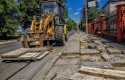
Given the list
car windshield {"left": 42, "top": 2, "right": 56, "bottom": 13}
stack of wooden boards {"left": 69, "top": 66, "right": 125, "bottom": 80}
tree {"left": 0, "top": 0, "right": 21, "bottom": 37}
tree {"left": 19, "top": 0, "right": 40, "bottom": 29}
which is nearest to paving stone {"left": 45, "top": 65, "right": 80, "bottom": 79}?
stack of wooden boards {"left": 69, "top": 66, "right": 125, "bottom": 80}

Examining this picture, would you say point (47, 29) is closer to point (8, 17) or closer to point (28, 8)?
point (8, 17)

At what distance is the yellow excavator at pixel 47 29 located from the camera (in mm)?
14867

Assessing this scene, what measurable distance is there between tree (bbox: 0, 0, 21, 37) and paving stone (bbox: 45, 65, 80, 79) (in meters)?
27.8

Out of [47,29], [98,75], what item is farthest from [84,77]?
[47,29]

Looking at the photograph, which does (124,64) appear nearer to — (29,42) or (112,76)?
(112,76)

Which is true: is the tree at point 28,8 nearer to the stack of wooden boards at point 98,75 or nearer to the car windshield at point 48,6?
the car windshield at point 48,6

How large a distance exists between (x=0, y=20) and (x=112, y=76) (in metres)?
32.8

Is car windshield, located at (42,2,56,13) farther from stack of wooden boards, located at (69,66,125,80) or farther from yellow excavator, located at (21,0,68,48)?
stack of wooden boards, located at (69,66,125,80)

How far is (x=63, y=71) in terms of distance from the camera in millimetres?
7281

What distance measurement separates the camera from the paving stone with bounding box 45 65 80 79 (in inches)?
265

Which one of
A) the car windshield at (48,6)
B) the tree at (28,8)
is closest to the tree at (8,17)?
the tree at (28,8)

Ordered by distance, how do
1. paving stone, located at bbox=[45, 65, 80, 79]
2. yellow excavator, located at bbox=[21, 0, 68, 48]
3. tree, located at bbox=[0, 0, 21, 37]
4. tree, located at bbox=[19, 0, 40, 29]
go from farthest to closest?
tree, located at bbox=[19, 0, 40, 29]
tree, located at bbox=[0, 0, 21, 37]
yellow excavator, located at bbox=[21, 0, 68, 48]
paving stone, located at bbox=[45, 65, 80, 79]

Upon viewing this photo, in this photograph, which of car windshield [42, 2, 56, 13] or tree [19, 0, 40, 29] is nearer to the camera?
car windshield [42, 2, 56, 13]

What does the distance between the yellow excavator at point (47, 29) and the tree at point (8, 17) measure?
1759 cm
